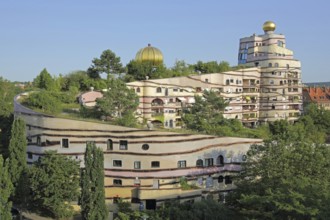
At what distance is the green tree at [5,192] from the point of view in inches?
690

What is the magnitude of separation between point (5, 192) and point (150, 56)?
84.9 feet

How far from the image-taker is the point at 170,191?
2277 cm

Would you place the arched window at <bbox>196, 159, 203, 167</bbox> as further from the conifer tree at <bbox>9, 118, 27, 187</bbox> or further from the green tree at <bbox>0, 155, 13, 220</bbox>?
the green tree at <bbox>0, 155, 13, 220</bbox>

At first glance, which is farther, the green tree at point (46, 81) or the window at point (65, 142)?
the green tree at point (46, 81)

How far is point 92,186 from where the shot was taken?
19.1 meters

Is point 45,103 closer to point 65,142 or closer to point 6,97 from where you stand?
point 65,142

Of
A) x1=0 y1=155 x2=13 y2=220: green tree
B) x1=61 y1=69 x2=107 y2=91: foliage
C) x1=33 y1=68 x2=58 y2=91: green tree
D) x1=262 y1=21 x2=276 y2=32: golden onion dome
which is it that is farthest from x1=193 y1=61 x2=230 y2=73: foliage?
x1=0 y1=155 x2=13 y2=220: green tree

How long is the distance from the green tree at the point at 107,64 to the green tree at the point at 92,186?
20.6 meters

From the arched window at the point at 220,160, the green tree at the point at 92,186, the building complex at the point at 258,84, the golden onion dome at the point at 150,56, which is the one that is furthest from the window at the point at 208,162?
the golden onion dome at the point at 150,56

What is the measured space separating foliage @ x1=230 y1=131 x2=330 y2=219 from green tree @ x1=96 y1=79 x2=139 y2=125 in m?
9.61

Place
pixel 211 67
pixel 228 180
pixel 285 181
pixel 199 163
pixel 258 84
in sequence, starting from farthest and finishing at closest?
pixel 258 84 → pixel 211 67 → pixel 228 180 → pixel 199 163 → pixel 285 181

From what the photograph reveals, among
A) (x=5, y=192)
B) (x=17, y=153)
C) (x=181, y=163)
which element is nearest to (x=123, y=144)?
(x=181, y=163)

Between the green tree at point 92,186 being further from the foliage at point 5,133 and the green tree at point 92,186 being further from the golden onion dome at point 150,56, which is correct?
the golden onion dome at point 150,56

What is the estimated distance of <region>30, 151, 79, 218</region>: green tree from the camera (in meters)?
20.6
